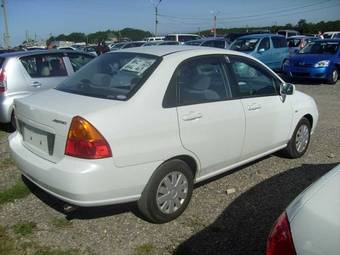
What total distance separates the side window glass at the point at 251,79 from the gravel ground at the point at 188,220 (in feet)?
3.57

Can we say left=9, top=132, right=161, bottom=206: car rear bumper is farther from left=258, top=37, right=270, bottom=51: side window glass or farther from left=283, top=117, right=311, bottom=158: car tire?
left=258, top=37, right=270, bottom=51: side window glass

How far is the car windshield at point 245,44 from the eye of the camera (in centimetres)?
1664

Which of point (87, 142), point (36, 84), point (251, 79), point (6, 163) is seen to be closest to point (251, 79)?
point (251, 79)

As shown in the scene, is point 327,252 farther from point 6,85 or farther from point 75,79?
point 6,85

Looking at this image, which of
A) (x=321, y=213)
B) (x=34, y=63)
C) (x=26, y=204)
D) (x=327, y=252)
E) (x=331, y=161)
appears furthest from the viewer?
(x=34, y=63)

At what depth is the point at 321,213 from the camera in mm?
1935

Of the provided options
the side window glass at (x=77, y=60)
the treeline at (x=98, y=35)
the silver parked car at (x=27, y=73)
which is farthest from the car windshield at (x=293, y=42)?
the treeline at (x=98, y=35)

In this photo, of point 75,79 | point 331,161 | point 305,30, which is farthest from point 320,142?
point 305,30

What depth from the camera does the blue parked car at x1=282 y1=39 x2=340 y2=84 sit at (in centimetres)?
1484

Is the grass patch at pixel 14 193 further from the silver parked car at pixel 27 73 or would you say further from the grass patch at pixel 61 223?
the silver parked car at pixel 27 73

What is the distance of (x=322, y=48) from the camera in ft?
52.0

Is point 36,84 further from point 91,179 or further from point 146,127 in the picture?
point 91,179

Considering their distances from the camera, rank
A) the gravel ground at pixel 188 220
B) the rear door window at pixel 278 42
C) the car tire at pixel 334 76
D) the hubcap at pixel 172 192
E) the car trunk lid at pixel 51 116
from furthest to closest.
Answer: the rear door window at pixel 278 42, the car tire at pixel 334 76, the hubcap at pixel 172 192, the gravel ground at pixel 188 220, the car trunk lid at pixel 51 116

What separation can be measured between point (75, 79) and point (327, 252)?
3.33 m
